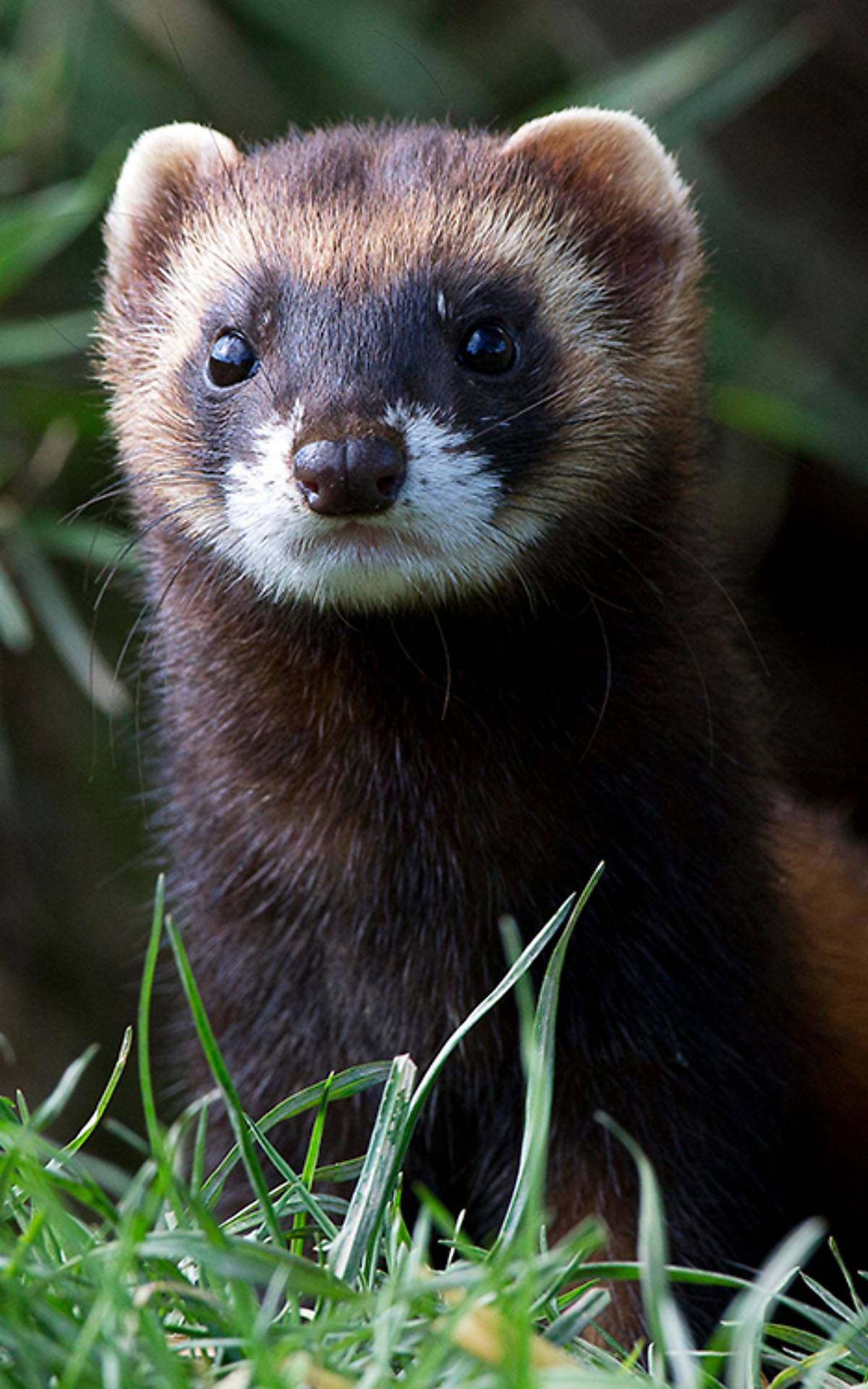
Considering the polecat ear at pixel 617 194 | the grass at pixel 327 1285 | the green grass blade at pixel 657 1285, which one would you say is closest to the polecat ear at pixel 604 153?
the polecat ear at pixel 617 194

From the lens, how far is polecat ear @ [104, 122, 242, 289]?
8.97 ft

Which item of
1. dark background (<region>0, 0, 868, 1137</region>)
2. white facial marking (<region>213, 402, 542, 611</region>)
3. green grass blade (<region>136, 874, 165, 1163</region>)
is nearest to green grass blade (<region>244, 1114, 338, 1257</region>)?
green grass blade (<region>136, 874, 165, 1163</region>)

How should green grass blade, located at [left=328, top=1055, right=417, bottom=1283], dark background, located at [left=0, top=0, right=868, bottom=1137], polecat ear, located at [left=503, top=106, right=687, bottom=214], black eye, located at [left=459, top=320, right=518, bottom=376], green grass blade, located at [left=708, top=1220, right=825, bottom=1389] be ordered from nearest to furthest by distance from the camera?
green grass blade, located at [left=708, top=1220, right=825, bottom=1389], green grass blade, located at [left=328, top=1055, right=417, bottom=1283], black eye, located at [left=459, top=320, right=518, bottom=376], polecat ear, located at [left=503, top=106, right=687, bottom=214], dark background, located at [left=0, top=0, right=868, bottom=1137]

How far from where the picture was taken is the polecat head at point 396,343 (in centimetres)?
211

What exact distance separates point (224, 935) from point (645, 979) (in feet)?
2.09

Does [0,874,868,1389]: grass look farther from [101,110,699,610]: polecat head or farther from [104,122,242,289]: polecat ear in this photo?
[104,122,242,289]: polecat ear

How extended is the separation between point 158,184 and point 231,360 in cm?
52

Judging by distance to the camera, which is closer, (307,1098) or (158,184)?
(307,1098)

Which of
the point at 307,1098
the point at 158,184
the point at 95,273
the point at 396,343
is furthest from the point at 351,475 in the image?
the point at 95,273

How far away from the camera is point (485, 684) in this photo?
241 centimetres

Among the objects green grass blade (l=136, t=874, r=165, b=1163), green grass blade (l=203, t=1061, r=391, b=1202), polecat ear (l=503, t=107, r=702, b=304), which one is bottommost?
green grass blade (l=203, t=1061, r=391, b=1202)

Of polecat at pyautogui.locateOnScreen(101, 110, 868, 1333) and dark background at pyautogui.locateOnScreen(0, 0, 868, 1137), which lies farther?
dark background at pyautogui.locateOnScreen(0, 0, 868, 1137)

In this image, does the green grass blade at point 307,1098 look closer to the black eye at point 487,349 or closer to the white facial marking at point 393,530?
the white facial marking at point 393,530

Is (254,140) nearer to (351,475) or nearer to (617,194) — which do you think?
(617,194)
